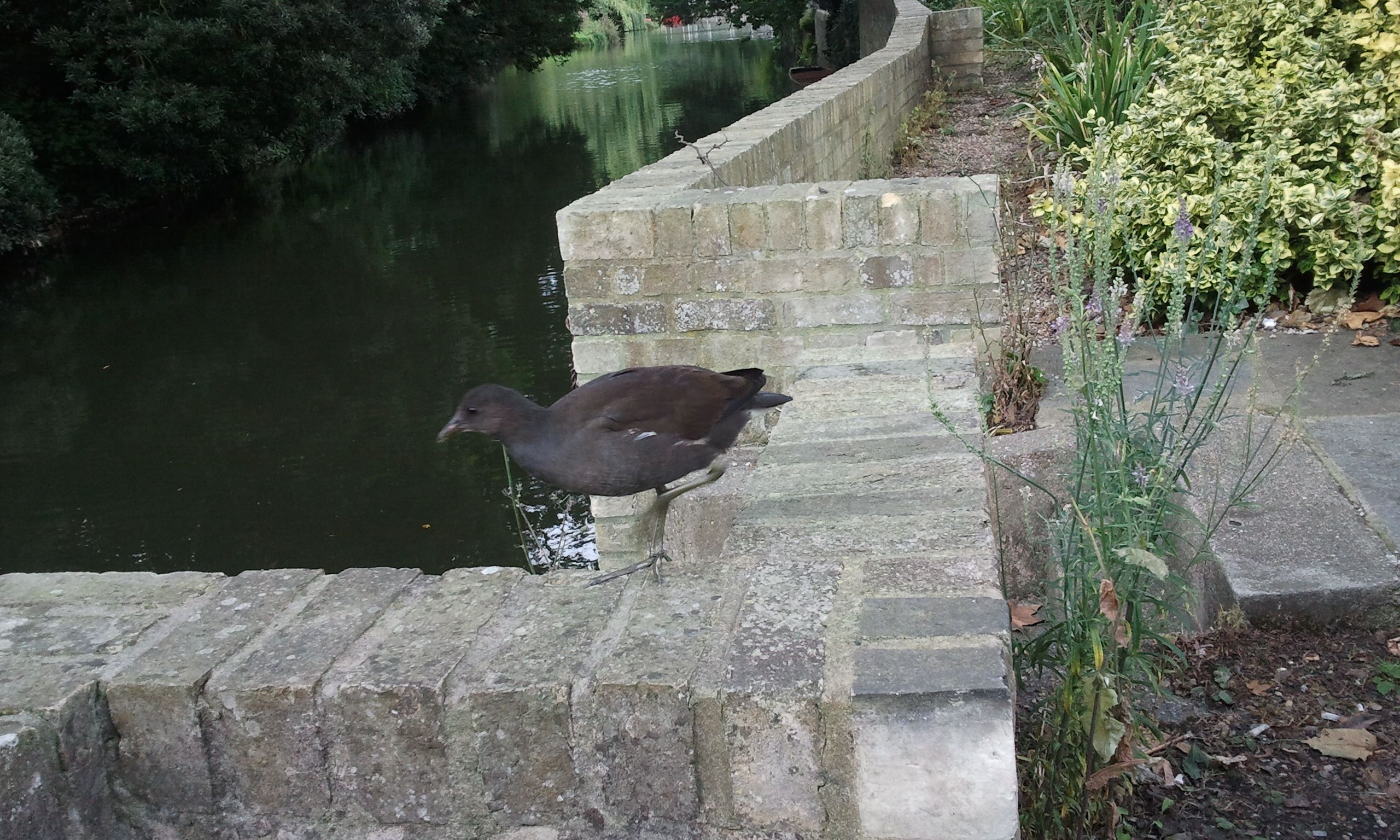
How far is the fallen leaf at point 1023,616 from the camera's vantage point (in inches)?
141

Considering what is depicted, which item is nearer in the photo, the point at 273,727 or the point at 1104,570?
the point at 273,727

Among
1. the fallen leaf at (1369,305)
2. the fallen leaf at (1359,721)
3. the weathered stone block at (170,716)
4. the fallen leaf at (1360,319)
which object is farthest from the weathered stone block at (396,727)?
the fallen leaf at (1369,305)

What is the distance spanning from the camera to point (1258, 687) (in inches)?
120

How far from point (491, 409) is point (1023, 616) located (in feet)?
5.89

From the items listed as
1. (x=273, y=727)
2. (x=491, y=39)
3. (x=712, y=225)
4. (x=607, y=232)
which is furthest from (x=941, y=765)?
(x=491, y=39)

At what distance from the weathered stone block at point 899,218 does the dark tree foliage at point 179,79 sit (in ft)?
47.2

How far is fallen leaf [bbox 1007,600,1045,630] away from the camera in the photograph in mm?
3570

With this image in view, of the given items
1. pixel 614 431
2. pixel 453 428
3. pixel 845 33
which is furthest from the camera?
pixel 845 33

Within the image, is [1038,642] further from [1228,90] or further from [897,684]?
[1228,90]

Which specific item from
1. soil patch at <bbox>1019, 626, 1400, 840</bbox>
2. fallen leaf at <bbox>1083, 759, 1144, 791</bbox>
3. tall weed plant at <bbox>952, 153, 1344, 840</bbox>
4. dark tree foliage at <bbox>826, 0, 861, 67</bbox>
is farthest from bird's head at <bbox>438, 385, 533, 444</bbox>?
dark tree foliage at <bbox>826, 0, 861, 67</bbox>

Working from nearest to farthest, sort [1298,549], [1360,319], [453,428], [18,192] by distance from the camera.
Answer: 1. [453,428]
2. [1298,549]
3. [1360,319]
4. [18,192]

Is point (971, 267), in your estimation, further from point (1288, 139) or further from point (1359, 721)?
point (1359, 721)

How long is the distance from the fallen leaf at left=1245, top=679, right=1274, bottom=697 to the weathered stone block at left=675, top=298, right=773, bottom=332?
2.56 metres

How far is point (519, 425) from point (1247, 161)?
Result: 407 centimetres
